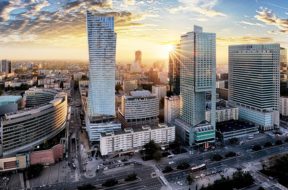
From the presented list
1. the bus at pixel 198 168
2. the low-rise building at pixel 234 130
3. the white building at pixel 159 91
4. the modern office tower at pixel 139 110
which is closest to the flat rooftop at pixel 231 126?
the low-rise building at pixel 234 130

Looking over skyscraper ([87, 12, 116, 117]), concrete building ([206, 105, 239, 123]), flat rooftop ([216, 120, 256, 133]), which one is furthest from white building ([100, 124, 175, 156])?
concrete building ([206, 105, 239, 123])

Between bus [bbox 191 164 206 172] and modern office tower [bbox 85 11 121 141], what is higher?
modern office tower [bbox 85 11 121 141]

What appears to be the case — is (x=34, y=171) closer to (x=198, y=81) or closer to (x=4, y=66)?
(x=198, y=81)

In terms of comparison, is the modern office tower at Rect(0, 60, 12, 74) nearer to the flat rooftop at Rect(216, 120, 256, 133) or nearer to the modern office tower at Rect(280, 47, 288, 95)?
the flat rooftop at Rect(216, 120, 256, 133)

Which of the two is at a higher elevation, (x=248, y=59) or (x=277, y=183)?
(x=248, y=59)

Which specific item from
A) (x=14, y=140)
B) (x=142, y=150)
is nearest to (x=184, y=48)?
(x=142, y=150)

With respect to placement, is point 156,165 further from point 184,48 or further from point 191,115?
point 184,48

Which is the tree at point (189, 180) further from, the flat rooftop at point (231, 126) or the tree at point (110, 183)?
the flat rooftop at point (231, 126)

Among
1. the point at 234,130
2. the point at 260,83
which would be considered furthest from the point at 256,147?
the point at 260,83
